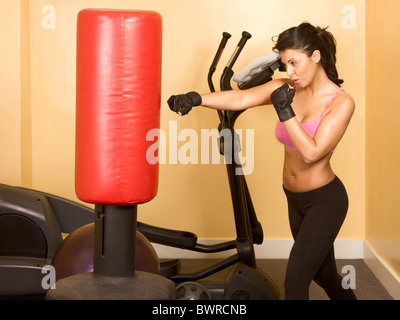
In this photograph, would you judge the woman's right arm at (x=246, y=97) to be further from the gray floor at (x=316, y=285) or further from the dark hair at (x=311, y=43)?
the gray floor at (x=316, y=285)

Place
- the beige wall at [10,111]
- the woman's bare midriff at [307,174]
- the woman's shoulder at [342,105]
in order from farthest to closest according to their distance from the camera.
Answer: the beige wall at [10,111]
the woman's bare midriff at [307,174]
the woman's shoulder at [342,105]

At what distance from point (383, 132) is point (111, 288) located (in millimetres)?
2806

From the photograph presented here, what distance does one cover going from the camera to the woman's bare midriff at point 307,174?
269 centimetres

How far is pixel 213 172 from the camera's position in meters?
4.67

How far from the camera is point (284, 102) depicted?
2490 mm

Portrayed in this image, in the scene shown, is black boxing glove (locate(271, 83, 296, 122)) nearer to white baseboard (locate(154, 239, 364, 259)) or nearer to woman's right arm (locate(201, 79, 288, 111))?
woman's right arm (locate(201, 79, 288, 111))

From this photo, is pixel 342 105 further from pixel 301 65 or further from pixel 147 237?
pixel 147 237

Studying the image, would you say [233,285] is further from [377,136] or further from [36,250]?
[377,136]

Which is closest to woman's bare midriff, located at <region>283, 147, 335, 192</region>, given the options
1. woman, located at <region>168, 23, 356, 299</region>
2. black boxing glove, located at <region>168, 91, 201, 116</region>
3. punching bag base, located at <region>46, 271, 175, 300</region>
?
woman, located at <region>168, 23, 356, 299</region>

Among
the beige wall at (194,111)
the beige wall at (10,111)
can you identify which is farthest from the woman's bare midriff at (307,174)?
the beige wall at (10,111)

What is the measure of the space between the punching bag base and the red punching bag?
0.23 meters

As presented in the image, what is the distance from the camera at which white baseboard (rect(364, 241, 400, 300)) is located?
3.72m

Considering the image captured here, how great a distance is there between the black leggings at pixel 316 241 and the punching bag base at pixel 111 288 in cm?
88

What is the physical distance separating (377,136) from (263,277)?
5.06 feet
